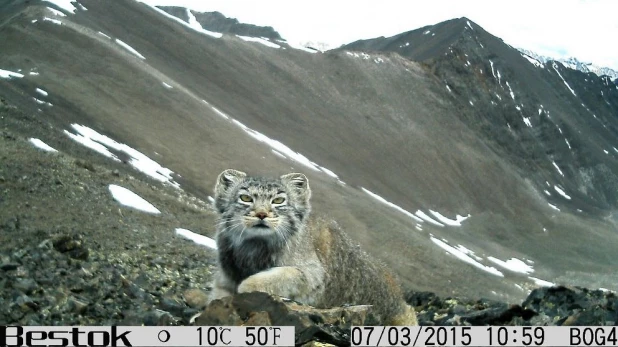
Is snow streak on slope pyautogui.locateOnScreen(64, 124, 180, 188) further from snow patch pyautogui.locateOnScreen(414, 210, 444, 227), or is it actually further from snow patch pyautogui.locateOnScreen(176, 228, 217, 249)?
snow patch pyautogui.locateOnScreen(414, 210, 444, 227)

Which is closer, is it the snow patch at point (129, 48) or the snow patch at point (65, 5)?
the snow patch at point (65, 5)

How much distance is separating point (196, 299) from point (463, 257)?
2046 inches

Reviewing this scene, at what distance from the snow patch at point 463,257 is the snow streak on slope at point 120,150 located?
26.9m

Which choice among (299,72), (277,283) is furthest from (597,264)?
(277,283)

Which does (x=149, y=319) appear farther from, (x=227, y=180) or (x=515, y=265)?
(x=515, y=265)

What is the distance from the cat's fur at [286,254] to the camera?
8688 millimetres

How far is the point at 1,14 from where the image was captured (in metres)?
67.9

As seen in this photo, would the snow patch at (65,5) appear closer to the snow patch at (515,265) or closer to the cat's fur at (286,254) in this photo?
the snow patch at (515,265)

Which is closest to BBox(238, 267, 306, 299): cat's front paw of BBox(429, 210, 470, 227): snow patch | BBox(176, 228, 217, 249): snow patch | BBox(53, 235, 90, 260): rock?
BBox(53, 235, 90, 260): rock

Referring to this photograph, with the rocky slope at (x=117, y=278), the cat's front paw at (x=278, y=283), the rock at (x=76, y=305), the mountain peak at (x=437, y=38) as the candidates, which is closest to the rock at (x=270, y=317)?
the rocky slope at (x=117, y=278)

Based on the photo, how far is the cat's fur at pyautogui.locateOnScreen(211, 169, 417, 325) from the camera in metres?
8.69

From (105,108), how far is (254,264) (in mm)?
41709

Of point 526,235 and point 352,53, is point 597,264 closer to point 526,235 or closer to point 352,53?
point 526,235

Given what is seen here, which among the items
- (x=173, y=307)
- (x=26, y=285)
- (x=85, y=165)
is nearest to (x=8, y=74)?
(x=85, y=165)
